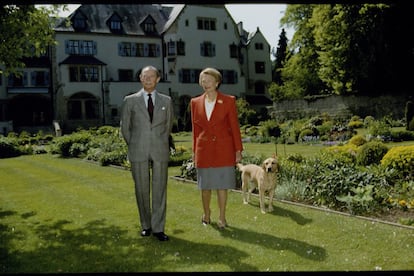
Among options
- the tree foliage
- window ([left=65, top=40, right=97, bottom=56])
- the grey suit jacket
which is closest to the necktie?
the grey suit jacket

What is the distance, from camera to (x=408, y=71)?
2983cm

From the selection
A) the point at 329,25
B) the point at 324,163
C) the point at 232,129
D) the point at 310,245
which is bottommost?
the point at 310,245

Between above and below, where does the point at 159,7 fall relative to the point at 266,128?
above

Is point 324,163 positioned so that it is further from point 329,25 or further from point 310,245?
point 329,25

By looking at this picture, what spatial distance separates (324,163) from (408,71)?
23748 mm

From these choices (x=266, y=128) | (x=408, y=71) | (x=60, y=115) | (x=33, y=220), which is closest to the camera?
(x=33, y=220)

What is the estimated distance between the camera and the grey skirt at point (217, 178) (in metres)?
6.18

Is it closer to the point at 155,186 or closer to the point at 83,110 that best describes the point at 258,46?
the point at 83,110

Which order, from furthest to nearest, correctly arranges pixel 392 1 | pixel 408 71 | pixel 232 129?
pixel 408 71, pixel 232 129, pixel 392 1

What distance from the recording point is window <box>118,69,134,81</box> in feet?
139

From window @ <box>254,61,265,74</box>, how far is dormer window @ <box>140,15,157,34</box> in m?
13.3

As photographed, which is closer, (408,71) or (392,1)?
(392,1)

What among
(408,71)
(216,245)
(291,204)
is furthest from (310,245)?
(408,71)

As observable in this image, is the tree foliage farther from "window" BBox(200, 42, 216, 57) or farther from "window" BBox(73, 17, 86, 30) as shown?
"window" BBox(73, 17, 86, 30)
